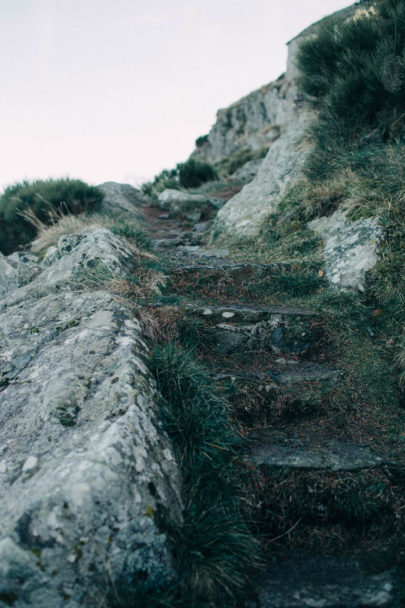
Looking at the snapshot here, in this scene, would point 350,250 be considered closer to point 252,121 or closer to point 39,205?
point 39,205

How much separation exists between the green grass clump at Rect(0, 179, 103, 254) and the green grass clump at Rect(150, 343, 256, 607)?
569cm

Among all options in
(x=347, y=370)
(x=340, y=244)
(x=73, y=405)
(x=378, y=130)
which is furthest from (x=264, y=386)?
(x=378, y=130)

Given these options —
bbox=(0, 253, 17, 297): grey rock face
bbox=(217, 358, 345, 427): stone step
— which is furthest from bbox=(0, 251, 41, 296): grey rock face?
bbox=(217, 358, 345, 427): stone step

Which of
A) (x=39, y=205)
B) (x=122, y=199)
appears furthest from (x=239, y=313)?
(x=122, y=199)

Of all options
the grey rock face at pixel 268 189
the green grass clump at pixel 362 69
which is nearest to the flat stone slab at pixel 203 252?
the grey rock face at pixel 268 189

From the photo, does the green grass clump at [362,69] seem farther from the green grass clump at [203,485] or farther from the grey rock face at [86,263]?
the green grass clump at [203,485]

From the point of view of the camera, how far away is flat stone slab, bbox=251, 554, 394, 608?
63.0 inches

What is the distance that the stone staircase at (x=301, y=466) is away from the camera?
1.71m

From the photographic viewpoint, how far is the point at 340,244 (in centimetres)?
411

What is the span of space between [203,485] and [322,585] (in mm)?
674

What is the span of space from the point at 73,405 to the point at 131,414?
14.1 inches

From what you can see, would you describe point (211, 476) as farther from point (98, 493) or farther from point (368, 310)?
point (368, 310)

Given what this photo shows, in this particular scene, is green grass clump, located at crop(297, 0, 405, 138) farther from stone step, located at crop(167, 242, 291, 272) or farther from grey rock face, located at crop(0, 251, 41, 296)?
grey rock face, located at crop(0, 251, 41, 296)

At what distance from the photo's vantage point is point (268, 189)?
637 cm
